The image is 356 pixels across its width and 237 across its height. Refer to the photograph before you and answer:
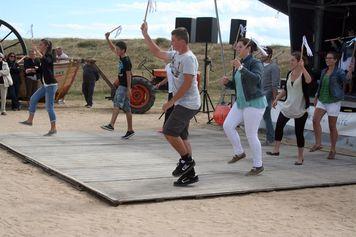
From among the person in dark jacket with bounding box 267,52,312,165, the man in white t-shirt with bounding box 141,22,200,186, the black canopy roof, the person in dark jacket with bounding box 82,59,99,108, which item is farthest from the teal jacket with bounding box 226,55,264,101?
the person in dark jacket with bounding box 82,59,99,108

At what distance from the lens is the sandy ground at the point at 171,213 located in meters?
4.98

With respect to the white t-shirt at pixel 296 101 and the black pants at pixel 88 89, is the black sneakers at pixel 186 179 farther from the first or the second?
the black pants at pixel 88 89

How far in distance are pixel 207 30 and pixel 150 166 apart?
691cm

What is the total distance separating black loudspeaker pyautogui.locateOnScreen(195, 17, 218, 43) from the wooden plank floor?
4.02 m

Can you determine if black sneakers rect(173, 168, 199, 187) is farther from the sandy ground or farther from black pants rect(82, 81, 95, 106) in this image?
black pants rect(82, 81, 95, 106)

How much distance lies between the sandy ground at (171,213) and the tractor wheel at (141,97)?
342 inches

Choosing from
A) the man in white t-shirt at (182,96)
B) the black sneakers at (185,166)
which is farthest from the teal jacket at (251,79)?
the black sneakers at (185,166)

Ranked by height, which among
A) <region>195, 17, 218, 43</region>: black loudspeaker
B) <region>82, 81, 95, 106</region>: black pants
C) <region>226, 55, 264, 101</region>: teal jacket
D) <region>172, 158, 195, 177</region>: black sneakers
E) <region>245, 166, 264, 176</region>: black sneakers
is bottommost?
<region>82, 81, 95, 106</region>: black pants

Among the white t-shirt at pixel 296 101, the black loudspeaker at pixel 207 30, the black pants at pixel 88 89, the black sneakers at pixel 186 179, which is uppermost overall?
the black loudspeaker at pixel 207 30

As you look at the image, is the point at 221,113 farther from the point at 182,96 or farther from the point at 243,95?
the point at 182,96

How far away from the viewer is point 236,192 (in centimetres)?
638

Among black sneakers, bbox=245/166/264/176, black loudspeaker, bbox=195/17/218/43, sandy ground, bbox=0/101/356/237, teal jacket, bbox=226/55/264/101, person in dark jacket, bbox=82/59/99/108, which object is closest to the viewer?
sandy ground, bbox=0/101/356/237

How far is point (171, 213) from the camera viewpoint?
5.53 m

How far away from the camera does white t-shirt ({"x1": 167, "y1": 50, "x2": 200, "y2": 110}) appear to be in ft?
20.9
